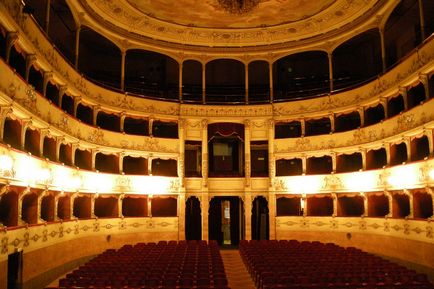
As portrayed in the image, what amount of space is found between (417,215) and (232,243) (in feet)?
39.3

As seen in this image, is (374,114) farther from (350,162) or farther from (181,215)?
(181,215)

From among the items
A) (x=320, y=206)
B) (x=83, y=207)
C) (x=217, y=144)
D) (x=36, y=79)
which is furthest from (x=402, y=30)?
(x=83, y=207)

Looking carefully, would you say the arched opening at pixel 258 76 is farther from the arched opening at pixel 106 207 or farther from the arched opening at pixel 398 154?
the arched opening at pixel 106 207

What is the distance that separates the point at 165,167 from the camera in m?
25.2

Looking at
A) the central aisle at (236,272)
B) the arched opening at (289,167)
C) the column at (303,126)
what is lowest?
the central aisle at (236,272)

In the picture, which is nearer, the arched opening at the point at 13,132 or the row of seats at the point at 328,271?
the row of seats at the point at 328,271

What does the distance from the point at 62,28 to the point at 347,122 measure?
16.0 m

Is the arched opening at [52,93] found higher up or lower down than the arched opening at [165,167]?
higher up

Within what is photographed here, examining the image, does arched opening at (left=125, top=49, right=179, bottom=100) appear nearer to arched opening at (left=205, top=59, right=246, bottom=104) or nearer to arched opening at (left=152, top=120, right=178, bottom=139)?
arched opening at (left=152, top=120, right=178, bottom=139)

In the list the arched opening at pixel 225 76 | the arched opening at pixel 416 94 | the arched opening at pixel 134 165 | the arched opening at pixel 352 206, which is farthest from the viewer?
the arched opening at pixel 225 76

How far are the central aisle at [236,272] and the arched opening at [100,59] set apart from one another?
36.9 feet

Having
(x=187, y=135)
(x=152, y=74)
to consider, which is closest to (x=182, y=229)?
(x=187, y=135)

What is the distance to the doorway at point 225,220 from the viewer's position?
25641mm

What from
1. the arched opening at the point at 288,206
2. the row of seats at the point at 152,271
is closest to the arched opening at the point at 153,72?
the arched opening at the point at 288,206
